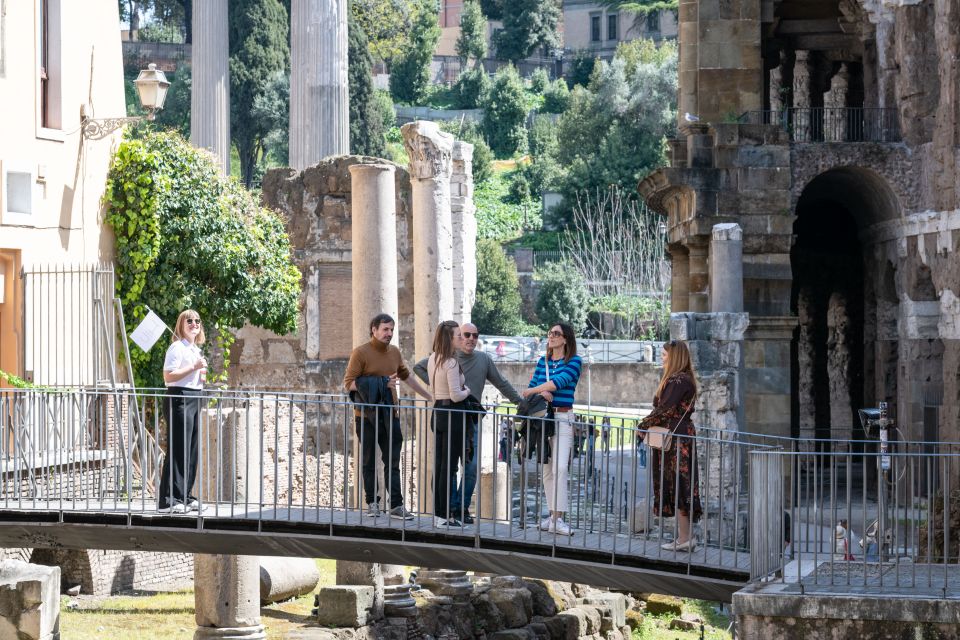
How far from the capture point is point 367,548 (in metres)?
12.3

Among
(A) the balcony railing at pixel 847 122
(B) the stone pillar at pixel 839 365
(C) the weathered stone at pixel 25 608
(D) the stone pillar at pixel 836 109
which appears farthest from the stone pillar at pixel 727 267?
(C) the weathered stone at pixel 25 608

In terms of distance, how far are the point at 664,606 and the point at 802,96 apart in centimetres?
1207

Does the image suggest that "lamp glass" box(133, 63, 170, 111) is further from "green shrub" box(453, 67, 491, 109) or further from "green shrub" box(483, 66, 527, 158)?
"green shrub" box(453, 67, 491, 109)

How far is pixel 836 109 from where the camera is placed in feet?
74.2

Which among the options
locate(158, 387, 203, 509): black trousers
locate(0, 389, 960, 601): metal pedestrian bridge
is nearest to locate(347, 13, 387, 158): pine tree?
locate(0, 389, 960, 601): metal pedestrian bridge

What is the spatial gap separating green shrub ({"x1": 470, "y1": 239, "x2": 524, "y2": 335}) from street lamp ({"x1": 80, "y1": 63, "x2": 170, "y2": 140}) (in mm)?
35522

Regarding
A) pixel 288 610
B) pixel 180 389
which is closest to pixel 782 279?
pixel 288 610

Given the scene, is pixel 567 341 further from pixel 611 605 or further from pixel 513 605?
pixel 611 605

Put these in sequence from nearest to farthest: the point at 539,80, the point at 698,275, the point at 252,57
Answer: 1. the point at 698,275
2. the point at 252,57
3. the point at 539,80

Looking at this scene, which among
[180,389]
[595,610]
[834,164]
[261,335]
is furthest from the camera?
[261,335]

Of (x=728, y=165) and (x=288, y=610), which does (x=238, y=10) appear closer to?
(x=728, y=165)

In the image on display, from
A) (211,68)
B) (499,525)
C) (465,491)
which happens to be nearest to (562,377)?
(465,491)

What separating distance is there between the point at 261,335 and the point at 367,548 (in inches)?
462

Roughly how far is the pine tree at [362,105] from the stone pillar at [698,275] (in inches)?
1374
